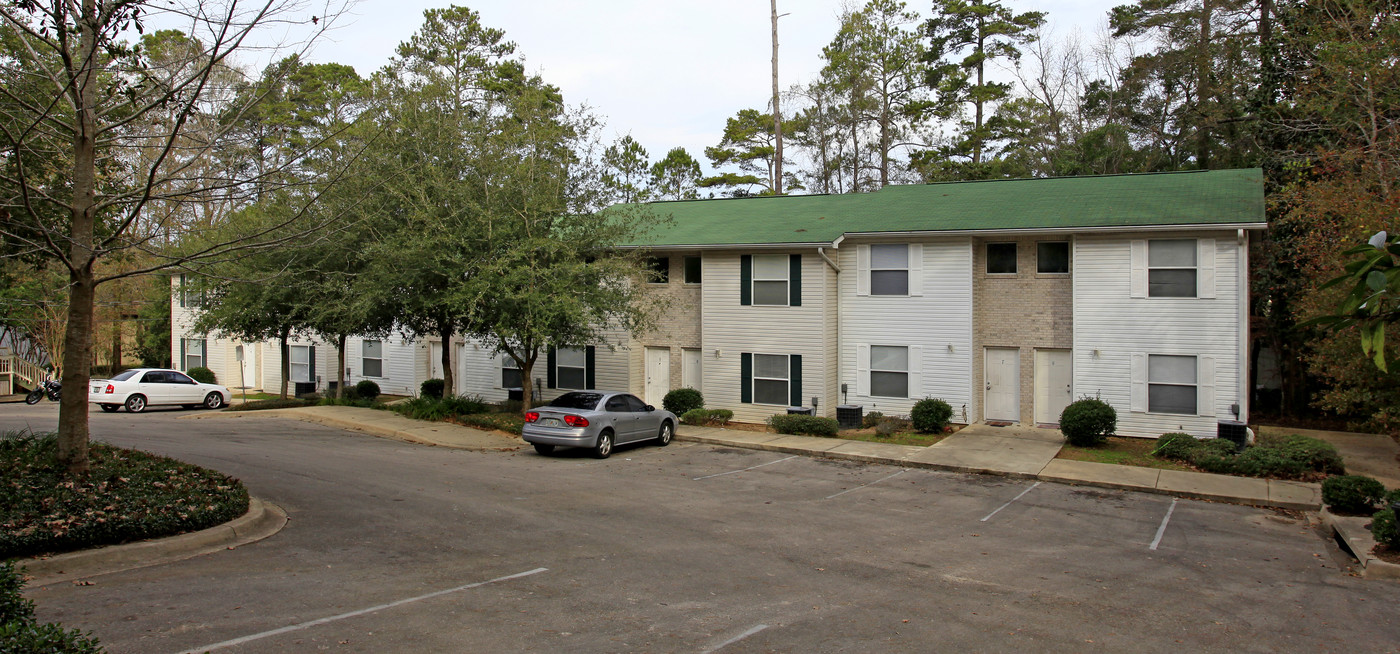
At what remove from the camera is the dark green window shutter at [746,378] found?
2367 cm

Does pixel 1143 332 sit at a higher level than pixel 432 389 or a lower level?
higher

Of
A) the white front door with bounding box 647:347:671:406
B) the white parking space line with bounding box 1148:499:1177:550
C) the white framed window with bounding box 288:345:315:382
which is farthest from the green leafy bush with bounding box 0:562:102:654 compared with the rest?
the white framed window with bounding box 288:345:315:382

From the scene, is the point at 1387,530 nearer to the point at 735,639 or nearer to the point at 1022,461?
the point at 1022,461

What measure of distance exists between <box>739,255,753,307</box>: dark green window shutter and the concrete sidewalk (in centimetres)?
402

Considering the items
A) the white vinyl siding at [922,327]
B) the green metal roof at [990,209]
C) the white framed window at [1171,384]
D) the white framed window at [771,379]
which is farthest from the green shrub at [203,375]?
the white framed window at [1171,384]

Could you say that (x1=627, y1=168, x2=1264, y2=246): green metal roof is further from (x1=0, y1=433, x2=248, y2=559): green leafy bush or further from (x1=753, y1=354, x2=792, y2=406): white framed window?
(x1=0, y1=433, x2=248, y2=559): green leafy bush

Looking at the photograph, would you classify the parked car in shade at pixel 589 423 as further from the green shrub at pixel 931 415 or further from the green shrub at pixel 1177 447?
the green shrub at pixel 1177 447

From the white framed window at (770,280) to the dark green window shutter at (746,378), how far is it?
63.7 inches

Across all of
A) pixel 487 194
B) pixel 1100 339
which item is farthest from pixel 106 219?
pixel 1100 339

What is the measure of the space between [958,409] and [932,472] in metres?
5.60

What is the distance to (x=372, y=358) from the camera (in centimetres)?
3195

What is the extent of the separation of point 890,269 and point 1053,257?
13.5 ft

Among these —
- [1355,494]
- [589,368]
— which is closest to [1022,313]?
[1355,494]

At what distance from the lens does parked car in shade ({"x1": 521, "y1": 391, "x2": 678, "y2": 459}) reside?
1727 centimetres
